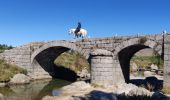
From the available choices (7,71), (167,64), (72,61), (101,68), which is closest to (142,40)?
(167,64)

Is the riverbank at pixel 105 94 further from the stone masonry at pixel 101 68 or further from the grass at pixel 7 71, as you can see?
the grass at pixel 7 71

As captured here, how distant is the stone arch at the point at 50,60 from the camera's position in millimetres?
42625

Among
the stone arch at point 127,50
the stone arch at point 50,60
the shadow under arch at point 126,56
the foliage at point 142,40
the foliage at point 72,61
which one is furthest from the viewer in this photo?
the foliage at point 72,61

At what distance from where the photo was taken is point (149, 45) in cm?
3111

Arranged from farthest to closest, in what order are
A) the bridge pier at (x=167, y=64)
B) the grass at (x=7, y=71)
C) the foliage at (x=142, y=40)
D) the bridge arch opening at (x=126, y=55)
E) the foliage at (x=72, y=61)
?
the foliage at (x=72, y=61) < the grass at (x=7, y=71) < the bridge arch opening at (x=126, y=55) < the foliage at (x=142, y=40) < the bridge pier at (x=167, y=64)

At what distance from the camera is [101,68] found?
1286 inches

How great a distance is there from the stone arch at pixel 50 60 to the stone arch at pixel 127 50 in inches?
306

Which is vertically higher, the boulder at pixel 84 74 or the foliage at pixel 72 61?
the foliage at pixel 72 61

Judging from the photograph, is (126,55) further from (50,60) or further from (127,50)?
(50,60)

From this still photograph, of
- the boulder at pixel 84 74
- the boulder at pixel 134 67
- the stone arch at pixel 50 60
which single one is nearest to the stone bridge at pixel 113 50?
the stone arch at pixel 50 60

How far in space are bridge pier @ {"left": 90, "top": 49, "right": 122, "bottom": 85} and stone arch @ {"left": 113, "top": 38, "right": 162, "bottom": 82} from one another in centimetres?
115

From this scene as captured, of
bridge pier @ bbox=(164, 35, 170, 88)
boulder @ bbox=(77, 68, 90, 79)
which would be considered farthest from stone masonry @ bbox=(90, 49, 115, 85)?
boulder @ bbox=(77, 68, 90, 79)

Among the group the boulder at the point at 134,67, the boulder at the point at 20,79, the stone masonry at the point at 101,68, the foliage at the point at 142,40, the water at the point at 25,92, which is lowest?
the water at the point at 25,92

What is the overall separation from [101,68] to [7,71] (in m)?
15.1
